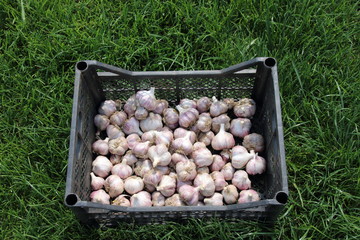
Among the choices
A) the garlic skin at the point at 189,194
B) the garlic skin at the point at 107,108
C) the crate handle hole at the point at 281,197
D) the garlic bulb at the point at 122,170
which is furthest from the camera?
the garlic skin at the point at 107,108

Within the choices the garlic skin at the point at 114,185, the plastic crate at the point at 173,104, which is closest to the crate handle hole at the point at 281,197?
the plastic crate at the point at 173,104

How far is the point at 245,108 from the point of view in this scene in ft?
5.62

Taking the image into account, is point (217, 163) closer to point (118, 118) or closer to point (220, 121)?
point (220, 121)

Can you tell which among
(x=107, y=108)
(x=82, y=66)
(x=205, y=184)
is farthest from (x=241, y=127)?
(x=82, y=66)

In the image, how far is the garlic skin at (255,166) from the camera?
5.31ft

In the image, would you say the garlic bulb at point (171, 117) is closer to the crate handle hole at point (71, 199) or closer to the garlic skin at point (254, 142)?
the garlic skin at point (254, 142)

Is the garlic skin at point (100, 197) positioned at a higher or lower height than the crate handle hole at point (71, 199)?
lower

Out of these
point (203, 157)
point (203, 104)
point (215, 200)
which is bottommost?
point (215, 200)

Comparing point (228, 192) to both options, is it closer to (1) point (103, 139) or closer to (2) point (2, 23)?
(1) point (103, 139)

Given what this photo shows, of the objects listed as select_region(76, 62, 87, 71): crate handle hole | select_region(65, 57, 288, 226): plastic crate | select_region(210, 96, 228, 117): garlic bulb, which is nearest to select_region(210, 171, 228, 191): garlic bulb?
select_region(65, 57, 288, 226): plastic crate

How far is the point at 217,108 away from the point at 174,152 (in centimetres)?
23

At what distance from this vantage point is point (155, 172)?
1578 mm

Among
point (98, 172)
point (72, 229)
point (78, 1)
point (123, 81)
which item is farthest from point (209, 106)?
point (78, 1)

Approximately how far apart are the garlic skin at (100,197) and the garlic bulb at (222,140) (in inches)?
16.4
